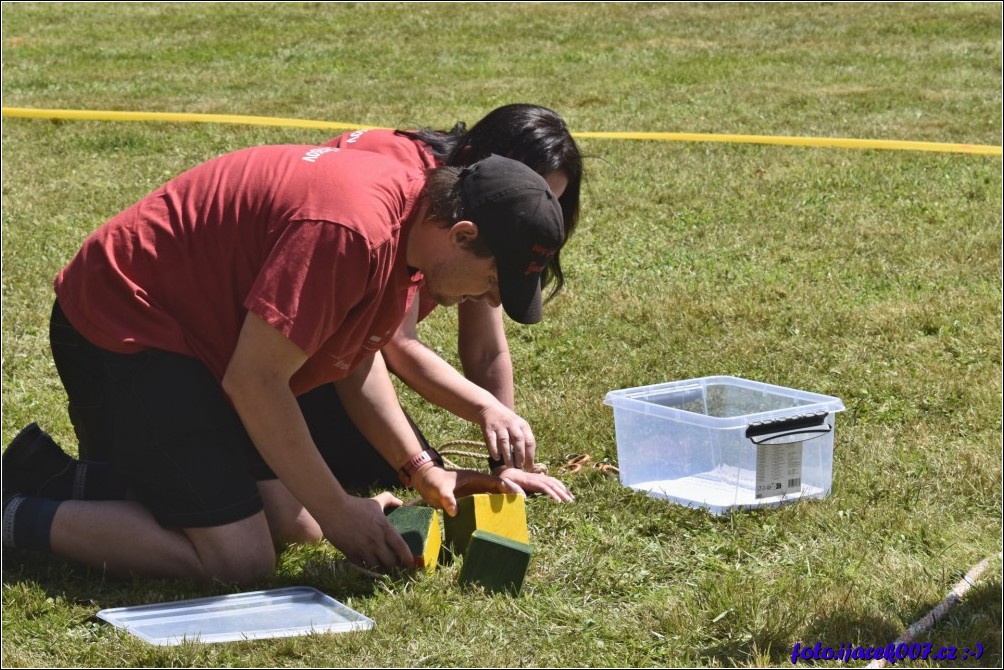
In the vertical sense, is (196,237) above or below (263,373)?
above

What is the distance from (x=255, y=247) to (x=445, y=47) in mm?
10524

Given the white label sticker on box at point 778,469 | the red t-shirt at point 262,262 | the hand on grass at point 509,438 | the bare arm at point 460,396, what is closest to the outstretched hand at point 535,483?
the bare arm at point 460,396

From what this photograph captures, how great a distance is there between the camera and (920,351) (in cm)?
530

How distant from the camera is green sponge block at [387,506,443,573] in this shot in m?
3.39

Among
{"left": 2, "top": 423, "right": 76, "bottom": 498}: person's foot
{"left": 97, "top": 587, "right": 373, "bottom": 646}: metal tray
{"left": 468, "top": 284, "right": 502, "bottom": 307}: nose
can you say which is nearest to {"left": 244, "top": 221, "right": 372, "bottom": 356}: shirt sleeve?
{"left": 468, "top": 284, "right": 502, "bottom": 307}: nose

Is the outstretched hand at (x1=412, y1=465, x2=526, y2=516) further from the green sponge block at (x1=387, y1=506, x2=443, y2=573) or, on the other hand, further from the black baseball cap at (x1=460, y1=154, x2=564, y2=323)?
the black baseball cap at (x1=460, y1=154, x2=564, y2=323)

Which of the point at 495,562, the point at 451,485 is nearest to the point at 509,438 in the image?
the point at 451,485

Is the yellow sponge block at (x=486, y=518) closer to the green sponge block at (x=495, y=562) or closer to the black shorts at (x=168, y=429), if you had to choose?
the green sponge block at (x=495, y=562)

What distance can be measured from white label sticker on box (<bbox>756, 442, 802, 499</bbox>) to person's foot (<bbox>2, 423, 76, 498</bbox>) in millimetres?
1946

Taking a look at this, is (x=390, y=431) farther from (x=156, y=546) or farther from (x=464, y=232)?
(x=464, y=232)

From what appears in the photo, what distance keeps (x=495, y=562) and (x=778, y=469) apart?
1.01 m

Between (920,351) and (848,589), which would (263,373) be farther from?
(920,351)

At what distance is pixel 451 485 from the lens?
3.58 meters

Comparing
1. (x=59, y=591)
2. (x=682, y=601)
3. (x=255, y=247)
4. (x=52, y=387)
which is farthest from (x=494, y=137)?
(x=52, y=387)
